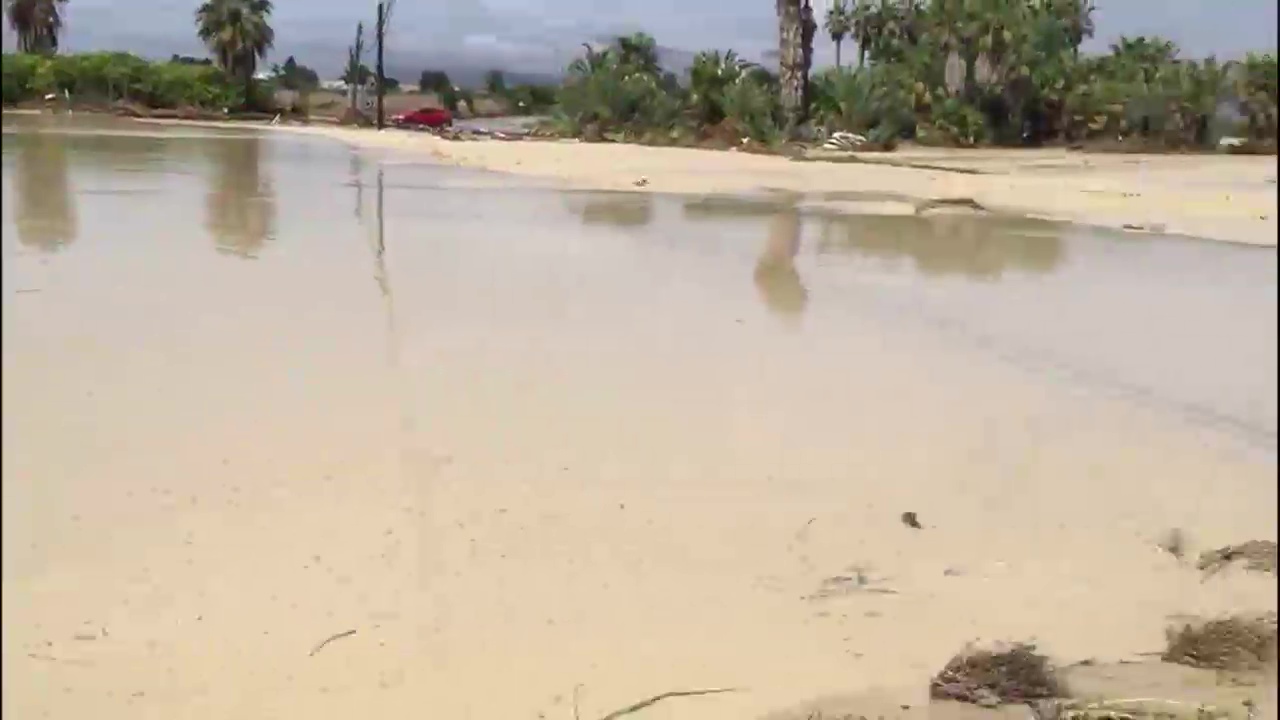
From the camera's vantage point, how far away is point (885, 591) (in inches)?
173

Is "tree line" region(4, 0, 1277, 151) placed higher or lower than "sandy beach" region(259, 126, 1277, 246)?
higher

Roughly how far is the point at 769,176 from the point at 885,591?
19.1 metres

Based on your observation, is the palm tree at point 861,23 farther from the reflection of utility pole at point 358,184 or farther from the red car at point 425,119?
the reflection of utility pole at point 358,184

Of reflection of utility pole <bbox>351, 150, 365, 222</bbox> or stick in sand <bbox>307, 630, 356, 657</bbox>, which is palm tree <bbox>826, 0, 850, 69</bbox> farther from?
stick in sand <bbox>307, 630, 356, 657</bbox>

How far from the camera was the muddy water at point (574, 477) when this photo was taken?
3807 mm

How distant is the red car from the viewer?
47.1 metres

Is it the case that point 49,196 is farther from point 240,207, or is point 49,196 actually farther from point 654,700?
point 654,700

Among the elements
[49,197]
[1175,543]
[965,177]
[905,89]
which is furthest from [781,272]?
[905,89]

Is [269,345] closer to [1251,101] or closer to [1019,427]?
[1019,427]

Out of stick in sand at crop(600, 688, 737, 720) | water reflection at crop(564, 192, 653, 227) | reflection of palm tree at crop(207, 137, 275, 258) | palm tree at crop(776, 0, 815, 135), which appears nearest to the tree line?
palm tree at crop(776, 0, 815, 135)

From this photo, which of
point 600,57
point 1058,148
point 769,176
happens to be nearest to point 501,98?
point 600,57

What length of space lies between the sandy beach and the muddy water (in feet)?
18.1

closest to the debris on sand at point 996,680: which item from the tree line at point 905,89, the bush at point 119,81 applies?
the bush at point 119,81

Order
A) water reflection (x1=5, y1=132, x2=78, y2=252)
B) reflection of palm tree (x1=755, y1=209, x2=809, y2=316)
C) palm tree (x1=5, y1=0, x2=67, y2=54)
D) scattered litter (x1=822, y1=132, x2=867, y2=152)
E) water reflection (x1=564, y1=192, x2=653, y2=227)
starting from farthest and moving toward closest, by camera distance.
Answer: scattered litter (x1=822, y1=132, x2=867, y2=152)
water reflection (x1=564, y1=192, x2=653, y2=227)
reflection of palm tree (x1=755, y1=209, x2=809, y2=316)
water reflection (x1=5, y1=132, x2=78, y2=252)
palm tree (x1=5, y1=0, x2=67, y2=54)
